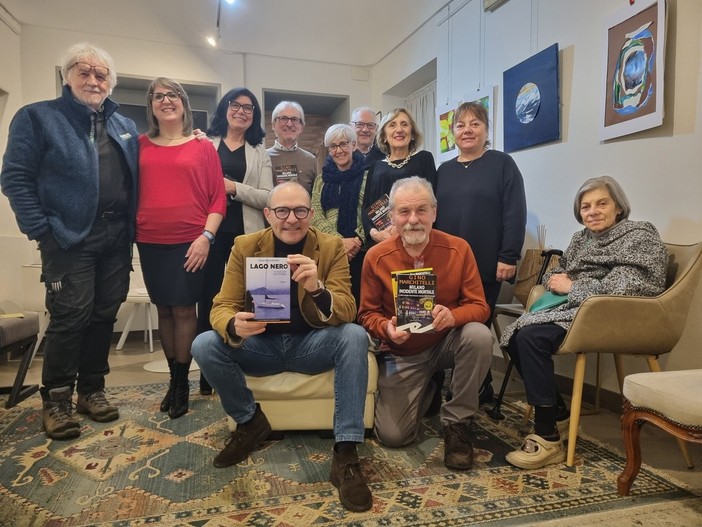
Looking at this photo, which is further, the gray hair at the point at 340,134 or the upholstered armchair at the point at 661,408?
the gray hair at the point at 340,134

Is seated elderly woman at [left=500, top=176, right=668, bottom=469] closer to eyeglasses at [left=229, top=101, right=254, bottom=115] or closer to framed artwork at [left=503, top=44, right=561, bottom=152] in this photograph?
framed artwork at [left=503, top=44, right=561, bottom=152]

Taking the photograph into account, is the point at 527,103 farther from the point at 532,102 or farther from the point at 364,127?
the point at 364,127

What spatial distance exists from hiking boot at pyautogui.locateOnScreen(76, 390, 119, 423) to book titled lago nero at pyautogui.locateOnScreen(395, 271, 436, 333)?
1.53 m

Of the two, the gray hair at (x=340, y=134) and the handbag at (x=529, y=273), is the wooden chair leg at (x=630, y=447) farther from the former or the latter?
the gray hair at (x=340, y=134)

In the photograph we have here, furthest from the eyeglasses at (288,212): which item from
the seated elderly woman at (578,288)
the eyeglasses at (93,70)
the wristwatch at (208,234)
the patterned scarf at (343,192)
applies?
the eyeglasses at (93,70)

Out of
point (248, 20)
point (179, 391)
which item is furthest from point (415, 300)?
point (248, 20)

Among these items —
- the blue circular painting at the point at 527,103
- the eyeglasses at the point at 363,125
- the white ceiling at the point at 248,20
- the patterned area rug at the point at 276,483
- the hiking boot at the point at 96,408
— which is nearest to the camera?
the patterned area rug at the point at 276,483

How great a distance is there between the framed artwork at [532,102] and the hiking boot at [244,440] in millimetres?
2326

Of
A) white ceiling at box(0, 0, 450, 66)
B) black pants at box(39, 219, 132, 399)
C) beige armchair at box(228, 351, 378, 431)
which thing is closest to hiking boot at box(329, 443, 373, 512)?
beige armchair at box(228, 351, 378, 431)

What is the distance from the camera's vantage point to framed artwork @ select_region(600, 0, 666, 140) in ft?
7.27

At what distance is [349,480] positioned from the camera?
1597 mm

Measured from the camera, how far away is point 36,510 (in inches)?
60.7

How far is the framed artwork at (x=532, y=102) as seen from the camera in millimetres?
2887

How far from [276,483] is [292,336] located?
0.54 meters
